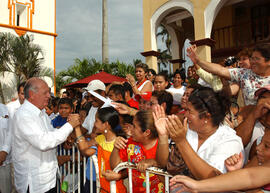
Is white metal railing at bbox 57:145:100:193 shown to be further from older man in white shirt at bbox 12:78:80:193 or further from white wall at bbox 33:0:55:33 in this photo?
white wall at bbox 33:0:55:33

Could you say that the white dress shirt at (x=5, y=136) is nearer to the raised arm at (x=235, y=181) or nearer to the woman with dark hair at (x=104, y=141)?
the woman with dark hair at (x=104, y=141)

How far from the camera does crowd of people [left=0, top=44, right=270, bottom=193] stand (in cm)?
164

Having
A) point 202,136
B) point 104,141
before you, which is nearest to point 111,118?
point 104,141

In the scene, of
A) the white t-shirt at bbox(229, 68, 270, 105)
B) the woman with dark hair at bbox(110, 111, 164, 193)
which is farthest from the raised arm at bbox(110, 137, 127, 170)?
the white t-shirt at bbox(229, 68, 270, 105)

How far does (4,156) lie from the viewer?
3.43 meters

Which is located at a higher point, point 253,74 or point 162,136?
point 253,74

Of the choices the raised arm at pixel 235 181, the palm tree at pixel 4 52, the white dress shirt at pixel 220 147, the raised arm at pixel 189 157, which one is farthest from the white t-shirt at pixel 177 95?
the palm tree at pixel 4 52

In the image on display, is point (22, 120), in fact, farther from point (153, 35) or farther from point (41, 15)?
point (41, 15)

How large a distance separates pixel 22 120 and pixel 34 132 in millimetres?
205

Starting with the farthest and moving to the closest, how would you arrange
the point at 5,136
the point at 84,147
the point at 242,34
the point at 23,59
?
the point at 23,59 → the point at 242,34 → the point at 5,136 → the point at 84,147

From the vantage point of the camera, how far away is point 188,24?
1509cm

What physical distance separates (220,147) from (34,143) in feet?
6.23

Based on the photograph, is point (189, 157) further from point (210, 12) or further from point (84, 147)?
point (210, 12)

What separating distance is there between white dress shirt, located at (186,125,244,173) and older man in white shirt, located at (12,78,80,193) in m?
1.56
